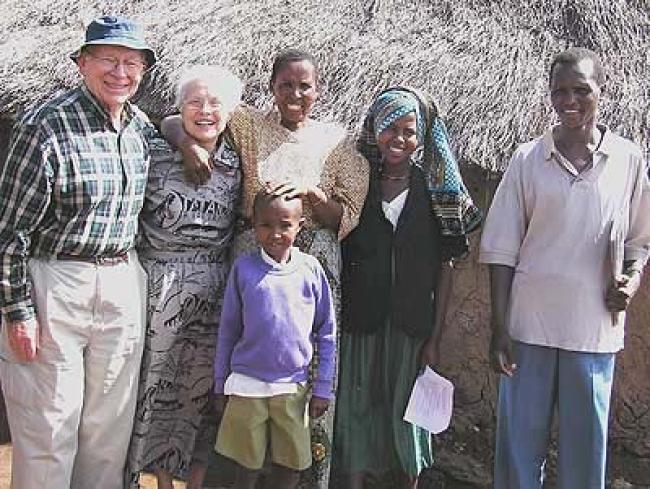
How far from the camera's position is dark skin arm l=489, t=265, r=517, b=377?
11.1ft

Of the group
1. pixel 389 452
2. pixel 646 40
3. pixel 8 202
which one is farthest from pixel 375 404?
pixel 646 40

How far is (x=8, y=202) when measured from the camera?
3191mm

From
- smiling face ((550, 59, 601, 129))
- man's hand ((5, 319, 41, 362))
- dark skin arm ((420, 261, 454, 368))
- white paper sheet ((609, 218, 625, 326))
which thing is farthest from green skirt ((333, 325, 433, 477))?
man's hand ((5, 319, 41, 362))

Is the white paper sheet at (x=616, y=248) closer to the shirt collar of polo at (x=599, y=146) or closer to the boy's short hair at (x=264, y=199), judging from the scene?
the shirt collar of polo at (x=599, y=146)

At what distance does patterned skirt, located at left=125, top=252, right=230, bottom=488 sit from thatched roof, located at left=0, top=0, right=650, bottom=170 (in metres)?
1.34

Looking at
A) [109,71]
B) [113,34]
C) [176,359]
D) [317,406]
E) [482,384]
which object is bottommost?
[482,384]

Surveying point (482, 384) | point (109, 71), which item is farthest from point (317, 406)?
point (482, 384)

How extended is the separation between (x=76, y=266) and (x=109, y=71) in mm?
637

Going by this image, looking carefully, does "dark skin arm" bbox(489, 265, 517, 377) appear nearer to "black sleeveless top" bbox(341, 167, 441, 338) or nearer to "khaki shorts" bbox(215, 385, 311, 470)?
"black sleeveless top" bbox(341, 167, 441, 338)

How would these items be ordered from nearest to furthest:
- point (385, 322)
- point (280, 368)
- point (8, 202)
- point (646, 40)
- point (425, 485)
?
point (8, 202) < point (280, 368) < point (385, 322) < point (425, 485) < point (646, 40)

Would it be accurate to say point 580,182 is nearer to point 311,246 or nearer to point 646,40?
point 311,246

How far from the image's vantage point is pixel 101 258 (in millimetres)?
3348

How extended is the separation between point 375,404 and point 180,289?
86 cm

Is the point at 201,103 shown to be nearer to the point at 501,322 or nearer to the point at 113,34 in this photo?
the point at 113,34
